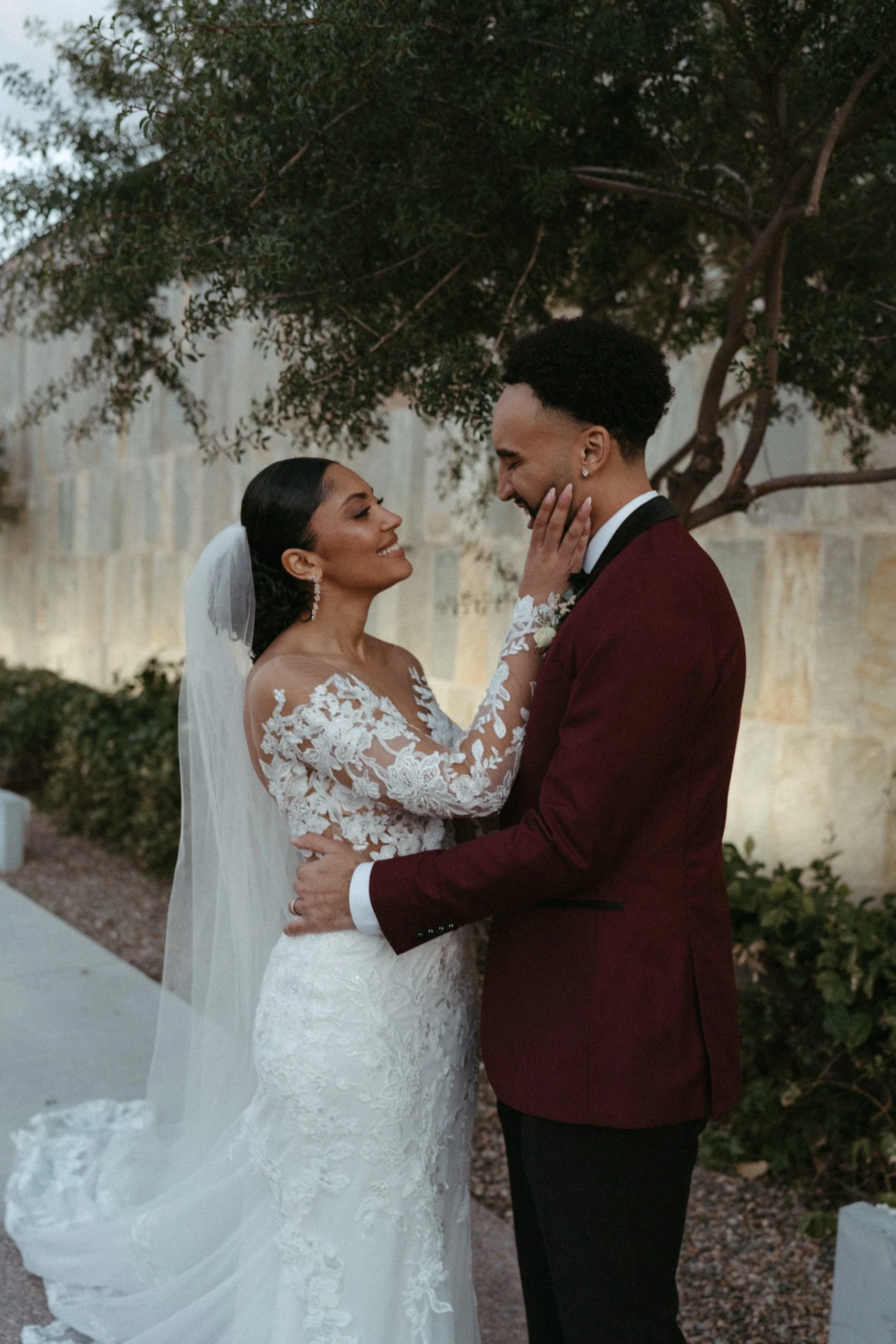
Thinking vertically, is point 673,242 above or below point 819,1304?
above

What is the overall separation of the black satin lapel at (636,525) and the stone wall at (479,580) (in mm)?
2804

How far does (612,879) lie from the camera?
2.06 meters

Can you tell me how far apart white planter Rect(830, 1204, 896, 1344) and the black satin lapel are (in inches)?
53.5

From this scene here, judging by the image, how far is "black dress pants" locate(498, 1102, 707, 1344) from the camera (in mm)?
2055

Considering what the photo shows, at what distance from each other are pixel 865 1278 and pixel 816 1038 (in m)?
1.41

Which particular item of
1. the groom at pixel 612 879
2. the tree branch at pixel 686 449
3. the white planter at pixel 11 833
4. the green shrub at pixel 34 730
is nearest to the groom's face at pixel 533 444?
the groom at pixel 612 879

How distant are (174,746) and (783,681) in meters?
3.60

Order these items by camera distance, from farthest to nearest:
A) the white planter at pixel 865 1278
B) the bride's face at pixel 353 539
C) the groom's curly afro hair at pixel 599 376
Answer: the bride's face at pixel 353 539
the white planter at pixel 865 1278
the groom's curly afro hair at pixel 599 376

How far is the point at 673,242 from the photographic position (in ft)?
13.8

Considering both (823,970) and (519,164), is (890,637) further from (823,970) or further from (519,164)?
(519,164)

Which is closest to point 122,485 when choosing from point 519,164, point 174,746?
point 174,746

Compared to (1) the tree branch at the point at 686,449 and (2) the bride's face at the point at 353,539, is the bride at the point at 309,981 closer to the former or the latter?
(2) the bride's face at the point at 353,539

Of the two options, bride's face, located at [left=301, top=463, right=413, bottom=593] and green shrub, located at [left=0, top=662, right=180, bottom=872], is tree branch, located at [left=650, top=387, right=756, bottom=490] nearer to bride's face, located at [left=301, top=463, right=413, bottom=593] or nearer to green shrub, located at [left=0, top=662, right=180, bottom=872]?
bride's face, located at [left=301, top=463, right=413, bottom=593]

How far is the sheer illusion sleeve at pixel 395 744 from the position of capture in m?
2.28
